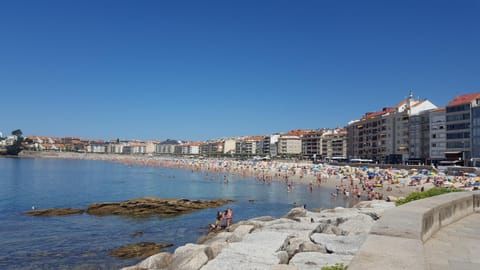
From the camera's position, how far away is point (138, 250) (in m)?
16.9

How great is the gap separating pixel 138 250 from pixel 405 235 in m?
13.8

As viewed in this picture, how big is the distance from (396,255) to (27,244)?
18987 millimetres

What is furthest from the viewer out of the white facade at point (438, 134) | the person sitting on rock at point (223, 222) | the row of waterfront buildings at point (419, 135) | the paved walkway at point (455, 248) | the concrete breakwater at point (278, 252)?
the white facade at point (438, 134)

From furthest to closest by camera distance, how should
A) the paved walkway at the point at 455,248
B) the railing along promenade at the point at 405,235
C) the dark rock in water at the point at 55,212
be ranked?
1. the dark rock in water at the point at 55,212
2. the paved walkway at the point at 455,248
3. the railing along promenade at the point at 405,235

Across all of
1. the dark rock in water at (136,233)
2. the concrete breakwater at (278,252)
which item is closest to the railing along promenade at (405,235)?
the concrete breakwater at (278,252)

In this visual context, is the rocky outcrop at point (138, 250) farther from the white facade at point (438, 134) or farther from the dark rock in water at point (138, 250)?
the white facade at point (438, 134)

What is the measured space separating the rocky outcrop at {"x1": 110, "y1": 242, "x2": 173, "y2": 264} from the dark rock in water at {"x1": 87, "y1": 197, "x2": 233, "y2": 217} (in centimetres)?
950

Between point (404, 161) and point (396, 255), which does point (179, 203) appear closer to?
point (396, 255)

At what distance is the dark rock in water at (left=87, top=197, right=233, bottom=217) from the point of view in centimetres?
2789

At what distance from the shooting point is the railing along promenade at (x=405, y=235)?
4129 millimetres

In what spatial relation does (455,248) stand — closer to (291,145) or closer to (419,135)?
(419,135)

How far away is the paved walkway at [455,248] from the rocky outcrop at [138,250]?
11988mm

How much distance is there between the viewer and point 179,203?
30.7 meters

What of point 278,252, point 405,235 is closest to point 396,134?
point 278,252
